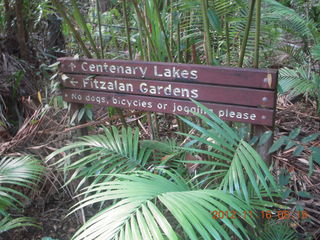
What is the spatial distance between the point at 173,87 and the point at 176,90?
0.05 feet

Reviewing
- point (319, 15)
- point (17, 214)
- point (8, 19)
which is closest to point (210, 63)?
point (17, 214)

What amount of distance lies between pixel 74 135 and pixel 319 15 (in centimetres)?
257

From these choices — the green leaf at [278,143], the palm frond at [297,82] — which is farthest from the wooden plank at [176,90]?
the palm frond at [297,82]

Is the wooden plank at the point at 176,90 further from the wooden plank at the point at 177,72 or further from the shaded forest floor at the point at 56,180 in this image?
the shaded forest floor at the point at 56,180

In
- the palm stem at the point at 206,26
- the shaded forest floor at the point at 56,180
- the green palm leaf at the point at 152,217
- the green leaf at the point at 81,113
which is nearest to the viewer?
the green palm leaf at the point at 152,217

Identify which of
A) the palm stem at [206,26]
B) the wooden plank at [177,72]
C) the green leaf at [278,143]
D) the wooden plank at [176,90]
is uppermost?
the palm stem at [206,26]

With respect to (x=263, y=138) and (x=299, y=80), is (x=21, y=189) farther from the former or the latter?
(x=299, y=80)

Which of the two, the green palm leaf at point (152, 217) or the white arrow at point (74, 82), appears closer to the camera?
the green palm leaf at point (152, 217)

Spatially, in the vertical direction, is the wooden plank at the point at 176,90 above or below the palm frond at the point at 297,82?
above

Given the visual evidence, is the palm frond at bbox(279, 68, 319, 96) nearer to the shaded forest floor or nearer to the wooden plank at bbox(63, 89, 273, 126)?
the shaded forest floor

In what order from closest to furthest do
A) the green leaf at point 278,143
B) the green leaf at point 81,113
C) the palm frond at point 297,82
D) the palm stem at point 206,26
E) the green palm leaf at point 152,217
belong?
the green palm leaf at point 152,217
the green leaf at point 278,143
the palm stem at point 206,26
the green leaf at point 81,113
the palm frond at point 297,82

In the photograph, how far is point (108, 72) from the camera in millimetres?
1476

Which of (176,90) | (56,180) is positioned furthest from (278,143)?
(56,180)

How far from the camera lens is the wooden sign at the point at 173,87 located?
1185mm
